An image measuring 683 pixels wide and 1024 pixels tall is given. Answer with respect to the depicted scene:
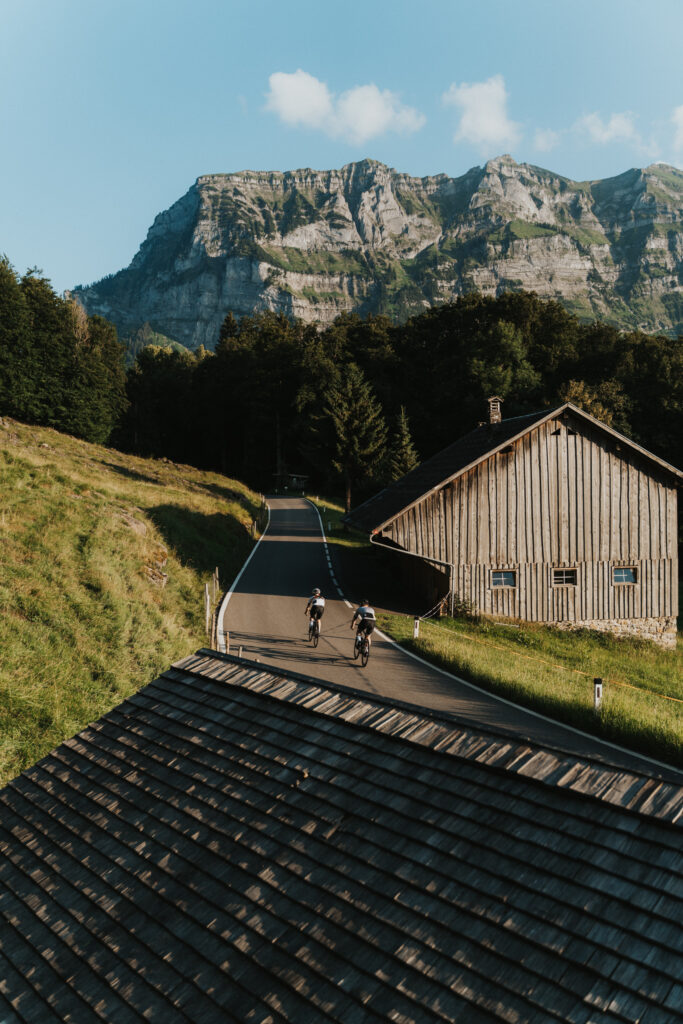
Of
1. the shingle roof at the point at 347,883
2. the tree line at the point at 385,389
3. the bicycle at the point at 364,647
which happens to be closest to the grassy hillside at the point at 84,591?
the bicycle at the point at 364,647

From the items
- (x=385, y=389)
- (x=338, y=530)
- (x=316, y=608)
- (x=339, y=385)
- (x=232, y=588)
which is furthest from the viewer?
(x=385, y=389)

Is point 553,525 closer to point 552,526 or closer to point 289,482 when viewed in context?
point 552,526

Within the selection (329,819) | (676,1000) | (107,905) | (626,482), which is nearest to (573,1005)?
(676,1000)

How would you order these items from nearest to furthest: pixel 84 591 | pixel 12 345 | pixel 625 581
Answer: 1. pixel 84 591
2. pixel 625 581
3. pixel 12 345

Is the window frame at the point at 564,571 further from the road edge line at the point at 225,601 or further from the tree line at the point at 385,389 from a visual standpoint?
the tree line at the point at 385,389

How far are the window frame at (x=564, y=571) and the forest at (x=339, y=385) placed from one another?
26522 millimetres

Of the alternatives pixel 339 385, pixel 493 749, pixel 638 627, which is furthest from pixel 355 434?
pixel 493 749

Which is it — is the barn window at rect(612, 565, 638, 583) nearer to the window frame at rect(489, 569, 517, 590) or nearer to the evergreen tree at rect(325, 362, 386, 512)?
the window frame at rect(489, 569, 517, 590)

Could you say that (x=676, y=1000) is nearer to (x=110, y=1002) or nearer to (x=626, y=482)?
(x=110, y=1002)

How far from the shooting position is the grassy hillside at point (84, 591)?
1256 centimetres

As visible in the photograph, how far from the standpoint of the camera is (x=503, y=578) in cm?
2392

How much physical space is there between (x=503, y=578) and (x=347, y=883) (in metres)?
20.3

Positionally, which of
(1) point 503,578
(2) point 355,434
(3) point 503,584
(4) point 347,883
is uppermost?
(2) point 355,434

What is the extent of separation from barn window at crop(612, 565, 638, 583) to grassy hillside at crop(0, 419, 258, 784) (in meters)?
17.0
